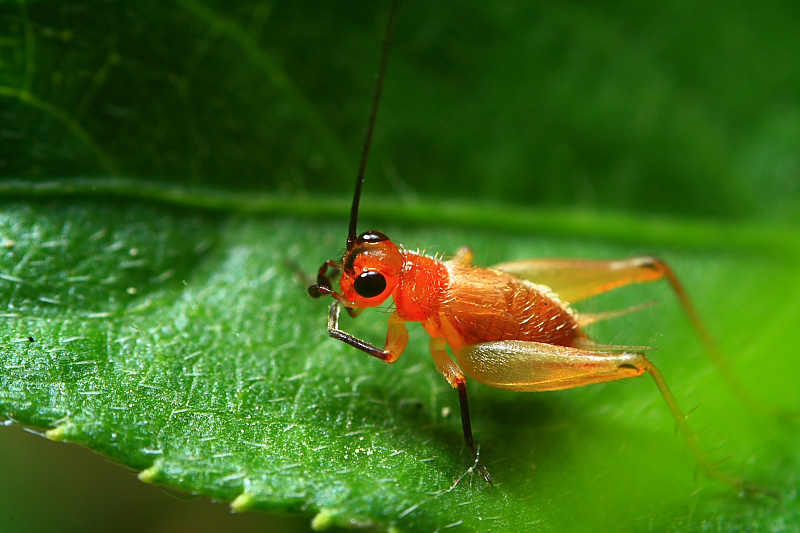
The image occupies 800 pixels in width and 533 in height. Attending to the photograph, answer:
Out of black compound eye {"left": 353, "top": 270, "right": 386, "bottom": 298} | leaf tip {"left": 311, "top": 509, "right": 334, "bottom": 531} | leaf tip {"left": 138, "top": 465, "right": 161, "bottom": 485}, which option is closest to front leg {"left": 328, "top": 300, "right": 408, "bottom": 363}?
black compound eye {"left": 353, "top": 270, "right": 386, "bottom": 298}

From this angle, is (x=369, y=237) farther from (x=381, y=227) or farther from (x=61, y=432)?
(x=61, y=432)

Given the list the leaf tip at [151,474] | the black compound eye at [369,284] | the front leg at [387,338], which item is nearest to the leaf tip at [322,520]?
the leaf tip at [151,474]

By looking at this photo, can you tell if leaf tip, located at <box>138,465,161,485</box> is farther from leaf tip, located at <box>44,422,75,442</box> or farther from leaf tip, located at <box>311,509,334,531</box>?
leaf tip, located at <box>311,509,334,531</box>

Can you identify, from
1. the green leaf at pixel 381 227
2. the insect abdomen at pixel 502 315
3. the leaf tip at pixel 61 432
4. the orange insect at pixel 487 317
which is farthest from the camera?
the insect abdomen at pixel 502 315

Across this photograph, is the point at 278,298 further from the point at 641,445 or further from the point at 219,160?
the point at 641,445

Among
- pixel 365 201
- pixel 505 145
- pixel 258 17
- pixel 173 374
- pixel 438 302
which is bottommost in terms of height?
pixel 173 374

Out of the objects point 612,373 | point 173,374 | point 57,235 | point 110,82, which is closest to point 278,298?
point 173,374

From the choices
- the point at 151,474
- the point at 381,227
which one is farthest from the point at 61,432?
the point at 381,227

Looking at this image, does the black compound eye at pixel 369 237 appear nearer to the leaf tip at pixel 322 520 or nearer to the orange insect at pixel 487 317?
the orange insect at pixel 487 317
